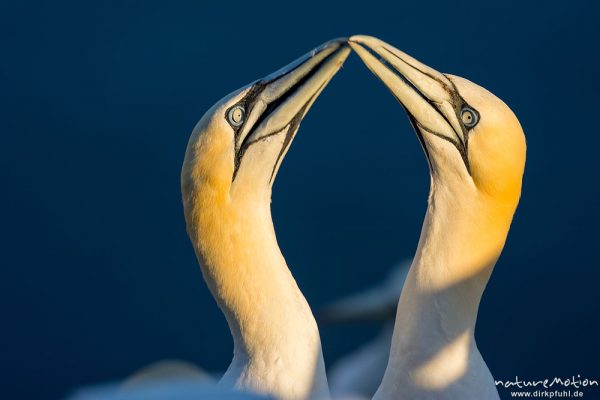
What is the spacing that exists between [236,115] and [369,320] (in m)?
3.08

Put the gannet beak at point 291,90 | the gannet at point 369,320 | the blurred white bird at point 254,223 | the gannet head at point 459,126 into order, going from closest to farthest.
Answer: the gannet head at point 459,126 < the blurred white bird at point 254,223 < the gannet beak at point 291,90 < the gannet at point 369,320

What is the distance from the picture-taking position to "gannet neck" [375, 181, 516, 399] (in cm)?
526

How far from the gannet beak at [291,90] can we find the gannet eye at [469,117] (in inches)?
21.8

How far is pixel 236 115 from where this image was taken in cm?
540

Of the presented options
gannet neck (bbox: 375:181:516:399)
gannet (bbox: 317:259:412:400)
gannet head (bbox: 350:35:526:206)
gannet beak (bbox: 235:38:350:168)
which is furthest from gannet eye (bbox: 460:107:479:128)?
gannet (bbox: 317:259:412:400)

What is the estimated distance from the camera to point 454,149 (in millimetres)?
5281

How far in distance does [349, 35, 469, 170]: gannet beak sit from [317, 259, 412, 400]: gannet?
7.25ft

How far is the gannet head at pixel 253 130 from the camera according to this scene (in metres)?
5.34

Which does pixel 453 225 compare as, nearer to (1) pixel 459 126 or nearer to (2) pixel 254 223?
(1) pixel 459 126

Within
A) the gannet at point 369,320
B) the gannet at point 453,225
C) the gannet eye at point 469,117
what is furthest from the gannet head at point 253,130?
the gannet at point 369,320

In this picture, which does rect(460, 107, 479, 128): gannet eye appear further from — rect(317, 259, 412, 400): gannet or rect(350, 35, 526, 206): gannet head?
rect(317, 259, 412, 400): gannet

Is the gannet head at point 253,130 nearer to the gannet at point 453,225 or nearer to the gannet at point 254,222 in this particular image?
the gannet at point 254,222

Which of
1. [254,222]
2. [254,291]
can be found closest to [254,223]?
[254,222]

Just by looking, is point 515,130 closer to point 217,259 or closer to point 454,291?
point 454,291
